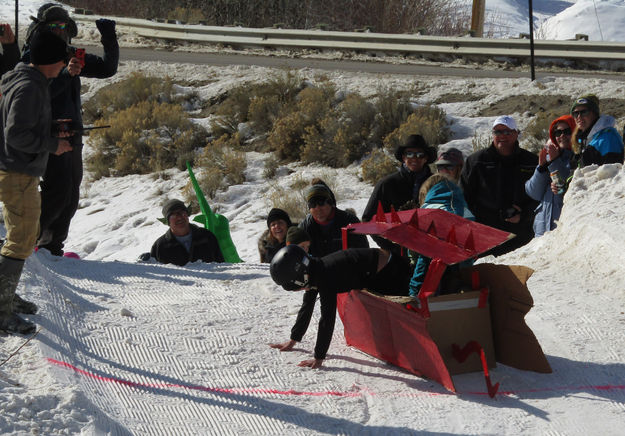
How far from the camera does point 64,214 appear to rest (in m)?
8.01

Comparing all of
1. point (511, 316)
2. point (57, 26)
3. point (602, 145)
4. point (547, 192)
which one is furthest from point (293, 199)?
A: point (511, 316)

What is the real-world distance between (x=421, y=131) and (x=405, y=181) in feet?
22.7

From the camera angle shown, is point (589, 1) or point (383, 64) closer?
point (383, 64)

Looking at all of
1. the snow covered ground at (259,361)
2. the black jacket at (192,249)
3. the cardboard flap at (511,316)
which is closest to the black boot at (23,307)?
the snow covered ground at (259,361)

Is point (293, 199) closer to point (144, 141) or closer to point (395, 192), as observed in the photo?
point (144, 141)

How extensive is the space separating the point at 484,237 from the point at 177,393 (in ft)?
6.86

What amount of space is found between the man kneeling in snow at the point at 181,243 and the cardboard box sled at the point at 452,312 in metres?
3.31

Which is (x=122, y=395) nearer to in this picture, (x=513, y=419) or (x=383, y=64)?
(x=513, y=419)

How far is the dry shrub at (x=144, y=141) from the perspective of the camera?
17125mm

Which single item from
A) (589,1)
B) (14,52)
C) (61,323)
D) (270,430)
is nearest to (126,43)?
(14,52)

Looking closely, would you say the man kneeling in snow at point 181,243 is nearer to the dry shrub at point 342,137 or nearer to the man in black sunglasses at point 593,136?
the man in black sunglasses at point 593,136

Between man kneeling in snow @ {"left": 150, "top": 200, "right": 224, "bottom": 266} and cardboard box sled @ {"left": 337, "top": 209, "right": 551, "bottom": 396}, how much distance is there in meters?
3.31

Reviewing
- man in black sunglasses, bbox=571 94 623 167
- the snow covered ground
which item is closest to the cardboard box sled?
the snow covered ground

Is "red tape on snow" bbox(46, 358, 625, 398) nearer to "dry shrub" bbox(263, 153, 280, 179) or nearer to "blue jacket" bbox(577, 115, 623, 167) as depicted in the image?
"blue jacket" bbox(577, 115, 623, 167)
